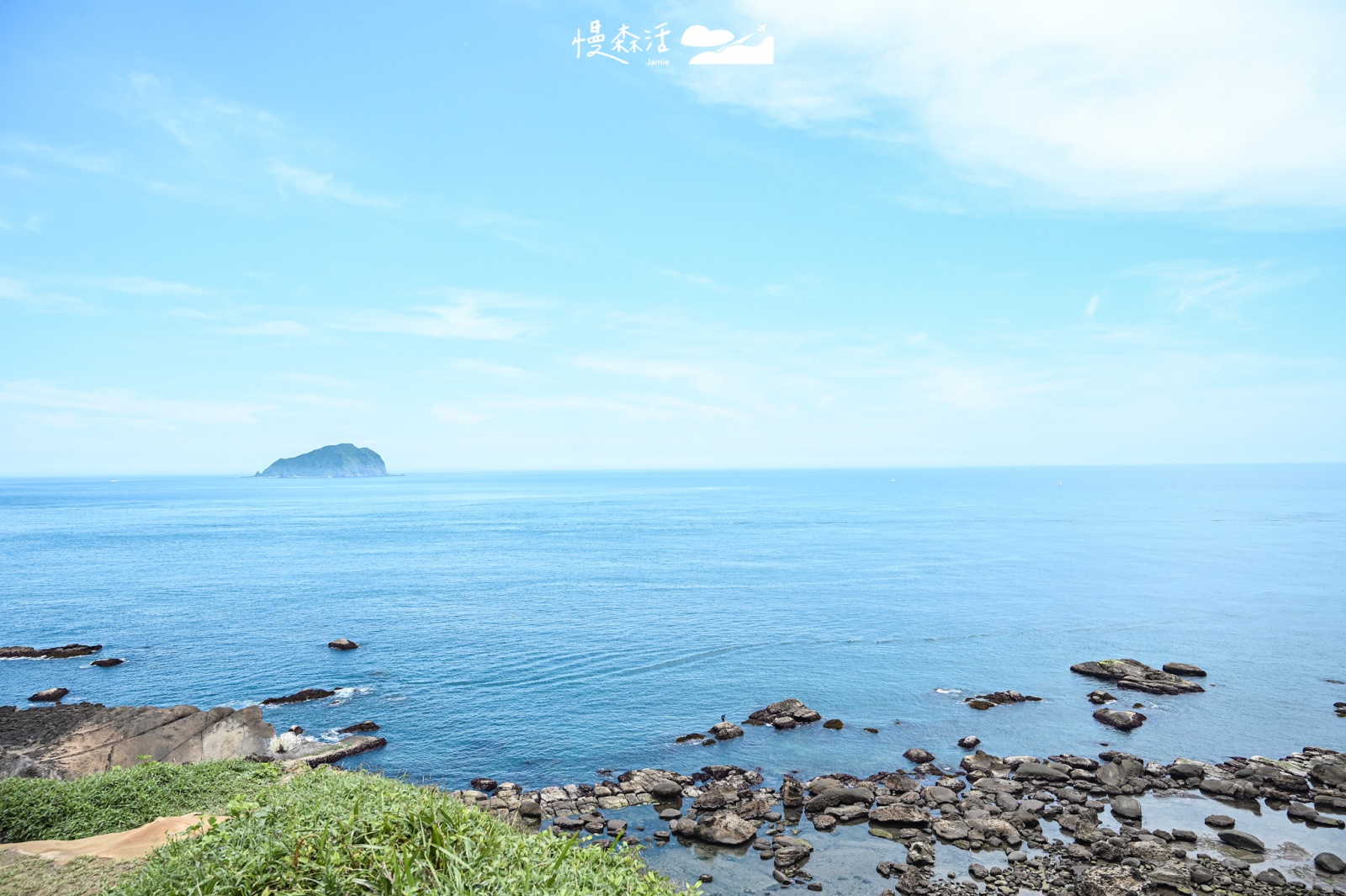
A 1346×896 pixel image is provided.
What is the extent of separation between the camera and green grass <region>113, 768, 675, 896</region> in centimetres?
844

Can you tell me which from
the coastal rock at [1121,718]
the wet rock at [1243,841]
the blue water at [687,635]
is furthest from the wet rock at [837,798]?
the coastal rock at [1121,718]

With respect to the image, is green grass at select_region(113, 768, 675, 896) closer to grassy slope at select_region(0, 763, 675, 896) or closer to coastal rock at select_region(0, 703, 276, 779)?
grassy slope at select_region(0, 763, 675, 896)

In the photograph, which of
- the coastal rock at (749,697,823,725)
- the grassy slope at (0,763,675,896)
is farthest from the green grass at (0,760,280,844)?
the coastal rock at (749,697,823,725)

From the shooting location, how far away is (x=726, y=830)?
89.9 ft

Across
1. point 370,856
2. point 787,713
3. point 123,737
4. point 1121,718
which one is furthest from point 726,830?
point 123,737

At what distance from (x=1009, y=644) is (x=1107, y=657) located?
21.3 ft

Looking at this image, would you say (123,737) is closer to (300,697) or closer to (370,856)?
(300,697)

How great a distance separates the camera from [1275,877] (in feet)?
78.5

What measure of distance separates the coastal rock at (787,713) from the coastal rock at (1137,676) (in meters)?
21.0

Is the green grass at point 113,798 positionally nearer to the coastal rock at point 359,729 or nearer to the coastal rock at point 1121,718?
the coastal rock at point 359,729

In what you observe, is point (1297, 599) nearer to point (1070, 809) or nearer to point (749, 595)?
point (749, 595)

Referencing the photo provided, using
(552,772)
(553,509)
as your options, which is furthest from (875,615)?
(553,509)

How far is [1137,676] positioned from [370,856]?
52062 mm

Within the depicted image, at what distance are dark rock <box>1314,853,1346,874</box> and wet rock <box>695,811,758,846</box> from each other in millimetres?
19378
